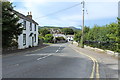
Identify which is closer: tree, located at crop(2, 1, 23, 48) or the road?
the road

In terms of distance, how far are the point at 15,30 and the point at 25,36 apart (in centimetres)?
1288

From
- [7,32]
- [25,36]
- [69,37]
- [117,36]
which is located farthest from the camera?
[69,37]

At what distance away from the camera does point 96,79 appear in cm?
718

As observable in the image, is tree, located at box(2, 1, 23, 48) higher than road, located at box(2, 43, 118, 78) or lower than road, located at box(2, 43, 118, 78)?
higher

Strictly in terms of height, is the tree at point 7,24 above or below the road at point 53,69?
→ above

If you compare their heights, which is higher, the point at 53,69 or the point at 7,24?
the point at 7,24

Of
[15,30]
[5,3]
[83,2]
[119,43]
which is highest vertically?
[83,2]

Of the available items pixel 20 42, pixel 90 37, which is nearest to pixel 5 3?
pixel 20 42

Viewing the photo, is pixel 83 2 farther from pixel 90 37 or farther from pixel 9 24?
pixel 9 24

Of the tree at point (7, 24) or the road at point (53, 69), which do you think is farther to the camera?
the tree at point (7, 24)

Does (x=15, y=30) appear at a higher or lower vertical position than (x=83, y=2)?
lower

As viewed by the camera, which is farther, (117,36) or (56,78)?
(117,36)

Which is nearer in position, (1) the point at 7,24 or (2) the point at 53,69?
(2) the point at 53,69

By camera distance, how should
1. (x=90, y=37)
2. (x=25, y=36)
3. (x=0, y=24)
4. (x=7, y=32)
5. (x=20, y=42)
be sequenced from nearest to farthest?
(x=0, y=24) < (x=7, y=32) < (x=20, y=42) < (x=25, y=36) < (x=90, y=37)
